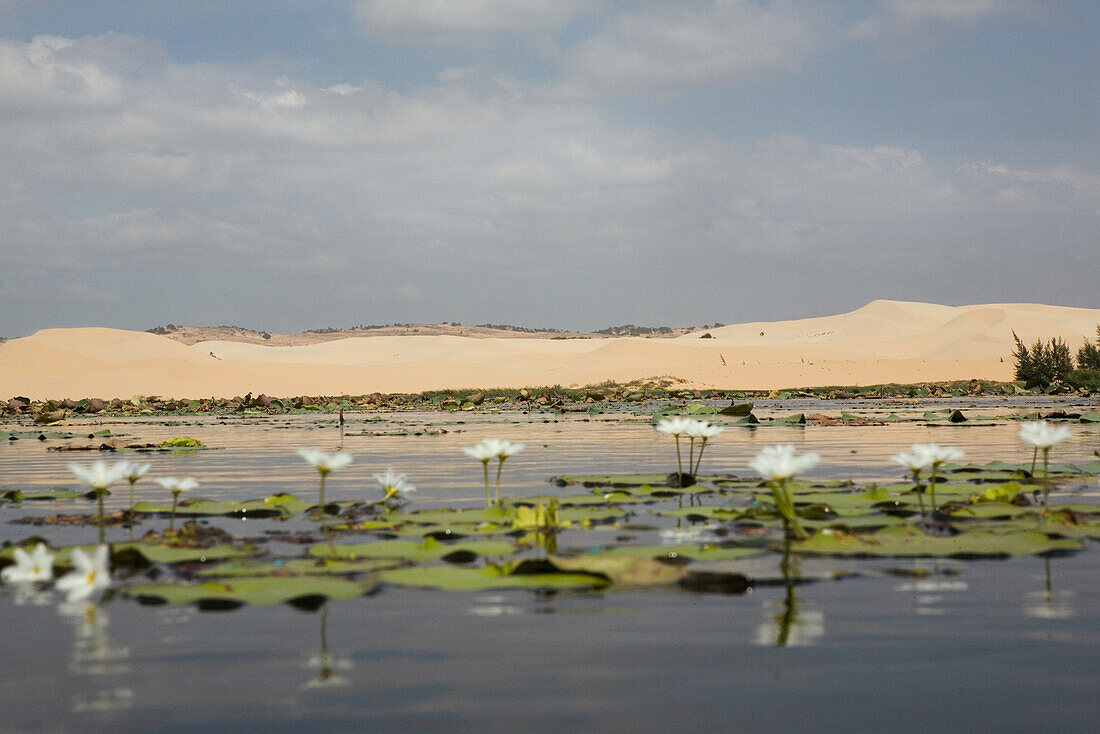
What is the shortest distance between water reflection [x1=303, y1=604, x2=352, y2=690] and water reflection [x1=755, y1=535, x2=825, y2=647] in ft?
3.88

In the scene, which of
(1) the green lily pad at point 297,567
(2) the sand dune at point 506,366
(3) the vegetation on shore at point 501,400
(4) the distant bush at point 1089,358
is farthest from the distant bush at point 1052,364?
(1) the green lily pad at point 297,567

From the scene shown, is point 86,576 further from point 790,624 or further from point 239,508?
point 239,508

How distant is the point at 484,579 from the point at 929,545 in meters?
1.94

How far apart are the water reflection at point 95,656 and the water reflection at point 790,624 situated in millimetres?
1752

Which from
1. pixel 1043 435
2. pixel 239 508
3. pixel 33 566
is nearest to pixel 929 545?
pixel 1043 435

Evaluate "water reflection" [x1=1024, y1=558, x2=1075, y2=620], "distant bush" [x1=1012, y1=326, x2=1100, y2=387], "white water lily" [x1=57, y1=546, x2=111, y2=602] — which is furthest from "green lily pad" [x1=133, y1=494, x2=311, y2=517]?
"distant bush" [x1=1012, y1=326, x2=1100, y2=387]

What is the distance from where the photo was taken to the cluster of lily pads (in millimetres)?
3557

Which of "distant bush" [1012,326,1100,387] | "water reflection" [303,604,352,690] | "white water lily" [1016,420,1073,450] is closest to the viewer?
"water reflection" [303,604,352,690]

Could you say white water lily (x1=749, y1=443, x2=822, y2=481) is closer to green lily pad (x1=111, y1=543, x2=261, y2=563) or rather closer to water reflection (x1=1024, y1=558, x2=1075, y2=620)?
water reflection (x1=1024, y1=558, x2=1075, y2=620)

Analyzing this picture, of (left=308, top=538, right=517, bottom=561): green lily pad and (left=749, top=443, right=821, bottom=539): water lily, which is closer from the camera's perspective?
(left=749, top=443, right=821, bottom=539): water lily

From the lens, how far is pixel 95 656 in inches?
111

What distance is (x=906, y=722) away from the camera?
2254 millimetres

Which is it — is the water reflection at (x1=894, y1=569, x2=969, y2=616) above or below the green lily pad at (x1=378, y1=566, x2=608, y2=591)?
below

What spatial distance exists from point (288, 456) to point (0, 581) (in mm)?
6828
